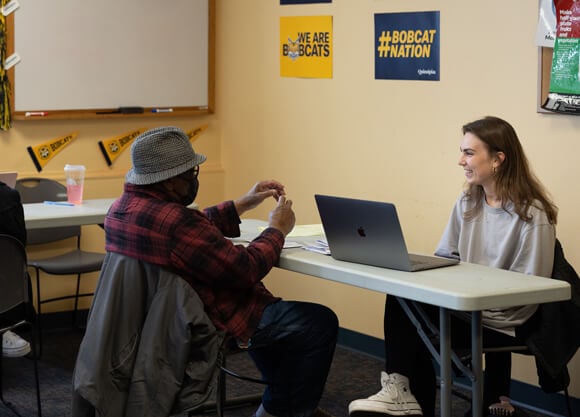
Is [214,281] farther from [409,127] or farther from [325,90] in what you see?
[325,90]

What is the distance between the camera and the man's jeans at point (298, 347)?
11.3ft

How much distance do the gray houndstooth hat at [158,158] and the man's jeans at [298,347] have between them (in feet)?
2.22

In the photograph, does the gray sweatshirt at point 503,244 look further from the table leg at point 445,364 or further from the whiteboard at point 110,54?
the whiteboard at point 110,54


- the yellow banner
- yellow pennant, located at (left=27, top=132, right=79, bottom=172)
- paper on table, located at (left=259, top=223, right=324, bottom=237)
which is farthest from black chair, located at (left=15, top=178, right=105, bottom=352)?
paper on table, located at (left=259, top=223, right=324, bottom=237)

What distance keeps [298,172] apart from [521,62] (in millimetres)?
1590

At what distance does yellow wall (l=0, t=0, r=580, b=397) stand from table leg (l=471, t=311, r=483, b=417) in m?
1.12

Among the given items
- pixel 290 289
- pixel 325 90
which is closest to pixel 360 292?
pixel 290 289

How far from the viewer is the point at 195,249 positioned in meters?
3.04

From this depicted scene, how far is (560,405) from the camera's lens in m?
4.01

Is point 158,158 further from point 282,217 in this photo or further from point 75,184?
point 75,184

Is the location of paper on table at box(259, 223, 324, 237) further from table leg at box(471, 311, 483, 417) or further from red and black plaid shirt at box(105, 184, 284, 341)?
table leg at box(471, 311, 483, 417)

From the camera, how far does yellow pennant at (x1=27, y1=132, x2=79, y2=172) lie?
205 inches

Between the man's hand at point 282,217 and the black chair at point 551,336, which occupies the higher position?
the man's hand at point 282,217

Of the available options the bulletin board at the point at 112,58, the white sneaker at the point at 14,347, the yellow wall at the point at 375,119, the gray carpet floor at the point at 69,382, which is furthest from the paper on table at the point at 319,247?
the bulletin board at the point at 112,58
